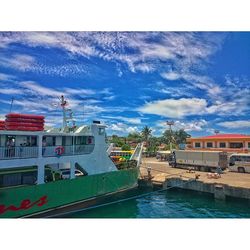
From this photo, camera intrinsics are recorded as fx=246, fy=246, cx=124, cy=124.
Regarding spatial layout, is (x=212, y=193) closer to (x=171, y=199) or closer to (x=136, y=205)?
(x=171, y=199)

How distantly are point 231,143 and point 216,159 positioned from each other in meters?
4.86

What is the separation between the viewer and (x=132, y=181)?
14.5m

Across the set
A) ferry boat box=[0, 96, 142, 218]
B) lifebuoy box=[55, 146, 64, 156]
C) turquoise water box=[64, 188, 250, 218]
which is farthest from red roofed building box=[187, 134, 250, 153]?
lifebuoy box=[55, 146, 64, 156]

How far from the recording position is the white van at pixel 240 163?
1641cm

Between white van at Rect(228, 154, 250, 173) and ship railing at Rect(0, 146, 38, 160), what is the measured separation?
1339cm

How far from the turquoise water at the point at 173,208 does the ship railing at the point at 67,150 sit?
2528 millimetres

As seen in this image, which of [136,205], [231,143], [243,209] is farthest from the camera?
[231,143]

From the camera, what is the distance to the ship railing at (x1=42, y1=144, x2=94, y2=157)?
9836mm

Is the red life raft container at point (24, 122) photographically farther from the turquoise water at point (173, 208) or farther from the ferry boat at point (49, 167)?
the turquoise water at point (173, 208)

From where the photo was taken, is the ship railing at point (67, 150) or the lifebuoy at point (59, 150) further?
the lifebuoy at point (59, 150)

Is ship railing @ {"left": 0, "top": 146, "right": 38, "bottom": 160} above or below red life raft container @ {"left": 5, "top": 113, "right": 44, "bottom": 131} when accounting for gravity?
below

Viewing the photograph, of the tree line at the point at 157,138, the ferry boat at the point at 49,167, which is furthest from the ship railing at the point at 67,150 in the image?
the tree line at the point at 157,138

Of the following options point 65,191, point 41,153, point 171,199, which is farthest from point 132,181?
point 41,153

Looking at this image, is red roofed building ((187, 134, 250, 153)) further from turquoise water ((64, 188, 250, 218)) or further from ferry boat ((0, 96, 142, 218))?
ferry boat ((0, 96, 142, 218))
